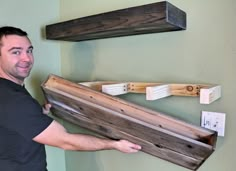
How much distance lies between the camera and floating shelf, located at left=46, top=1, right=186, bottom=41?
104 cm

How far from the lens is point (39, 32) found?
5.47 feet

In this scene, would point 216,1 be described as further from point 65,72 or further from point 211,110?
point 65,72

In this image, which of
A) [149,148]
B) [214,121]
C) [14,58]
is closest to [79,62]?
[14,58]

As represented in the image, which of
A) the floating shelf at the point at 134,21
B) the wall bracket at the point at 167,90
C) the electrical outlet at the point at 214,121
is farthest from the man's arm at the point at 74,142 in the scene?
the floating shelf at the point at 134,21

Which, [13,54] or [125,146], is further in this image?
[13,54]

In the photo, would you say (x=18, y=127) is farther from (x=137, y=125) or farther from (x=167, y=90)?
(x=167, y=90)

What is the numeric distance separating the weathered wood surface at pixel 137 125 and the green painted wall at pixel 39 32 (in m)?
0.36

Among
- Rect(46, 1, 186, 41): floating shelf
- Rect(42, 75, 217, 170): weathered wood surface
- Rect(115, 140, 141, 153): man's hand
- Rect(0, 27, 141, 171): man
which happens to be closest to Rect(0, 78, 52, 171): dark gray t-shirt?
Rect(0, 27, 141, 171): man

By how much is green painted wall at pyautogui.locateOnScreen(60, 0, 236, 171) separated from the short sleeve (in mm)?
519

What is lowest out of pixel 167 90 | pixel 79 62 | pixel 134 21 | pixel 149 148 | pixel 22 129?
pixel 149 148

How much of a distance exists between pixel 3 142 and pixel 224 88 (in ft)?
3.44

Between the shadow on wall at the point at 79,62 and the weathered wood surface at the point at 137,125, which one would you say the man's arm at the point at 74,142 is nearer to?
the weathered wood surface at the point at 137,125

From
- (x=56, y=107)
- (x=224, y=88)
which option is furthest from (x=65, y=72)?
(x=224, y=88)

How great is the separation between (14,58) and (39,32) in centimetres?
39
